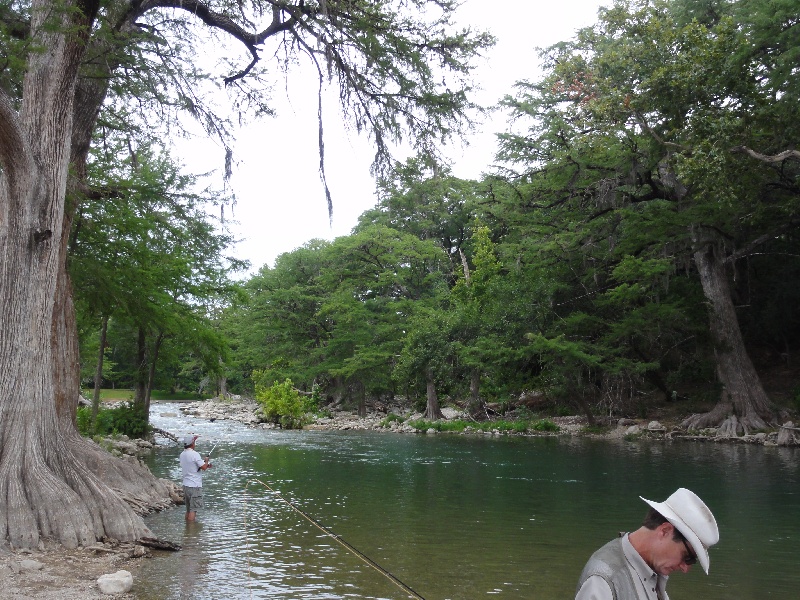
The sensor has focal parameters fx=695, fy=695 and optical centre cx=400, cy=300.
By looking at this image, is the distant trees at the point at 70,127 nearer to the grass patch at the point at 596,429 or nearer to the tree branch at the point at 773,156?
the tree branch at the point at 773,156

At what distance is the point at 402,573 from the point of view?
7.73m

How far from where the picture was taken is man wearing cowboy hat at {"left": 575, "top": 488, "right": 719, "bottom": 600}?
2389mm

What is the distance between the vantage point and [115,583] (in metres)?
6.44

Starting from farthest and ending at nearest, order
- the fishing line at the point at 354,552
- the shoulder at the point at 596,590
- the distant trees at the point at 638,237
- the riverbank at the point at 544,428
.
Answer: the riverbank at the point at 544,428 < the distant trees at the point at 638,237 < the fishing line at the point at 354,552 < the shoulder at the point at 596,590

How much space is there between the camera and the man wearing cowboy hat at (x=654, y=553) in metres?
2.39

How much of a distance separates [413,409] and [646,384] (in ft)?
43.7

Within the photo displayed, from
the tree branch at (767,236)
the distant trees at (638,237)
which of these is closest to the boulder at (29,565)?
the distant trees at (638,237)

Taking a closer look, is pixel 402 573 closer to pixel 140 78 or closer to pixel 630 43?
pixel 140 78

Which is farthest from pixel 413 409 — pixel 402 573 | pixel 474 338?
pixel 402 573

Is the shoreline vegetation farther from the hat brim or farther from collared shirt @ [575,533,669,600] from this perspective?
the hat brim

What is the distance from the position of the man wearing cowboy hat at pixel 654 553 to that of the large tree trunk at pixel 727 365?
22906 mm

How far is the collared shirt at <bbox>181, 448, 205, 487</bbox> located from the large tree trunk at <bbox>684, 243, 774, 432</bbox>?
18469mm

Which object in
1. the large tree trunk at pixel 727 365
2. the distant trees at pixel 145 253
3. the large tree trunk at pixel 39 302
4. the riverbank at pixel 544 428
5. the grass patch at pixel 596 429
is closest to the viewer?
the large tree trunk at pixel 39 302

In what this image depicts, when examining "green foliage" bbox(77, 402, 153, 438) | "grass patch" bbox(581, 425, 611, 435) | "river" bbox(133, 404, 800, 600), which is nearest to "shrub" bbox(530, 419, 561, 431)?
"grass patch" bbox(581, 425, 611, 435)
